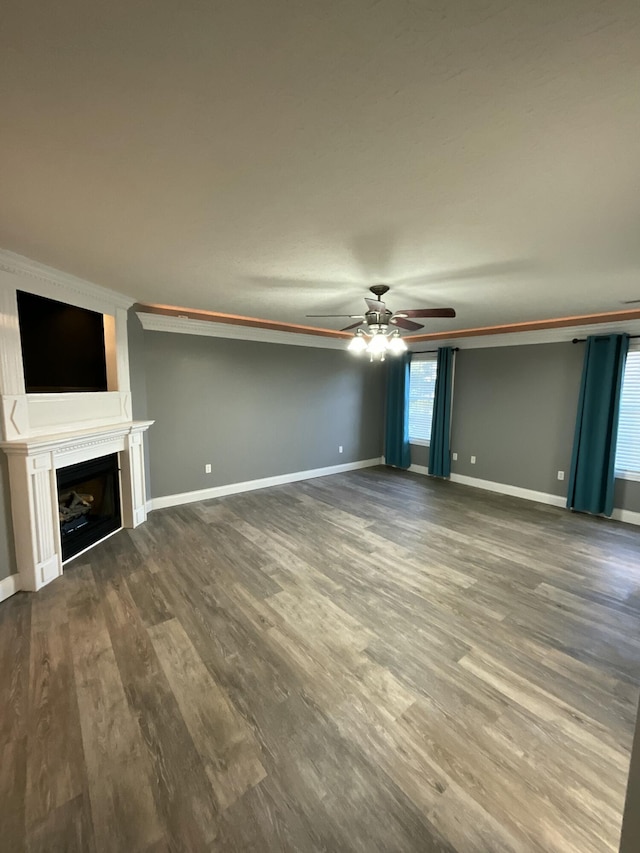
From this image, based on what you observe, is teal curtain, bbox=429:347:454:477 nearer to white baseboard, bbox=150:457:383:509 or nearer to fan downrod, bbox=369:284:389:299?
white baseboard, bbox=150:457:383:509

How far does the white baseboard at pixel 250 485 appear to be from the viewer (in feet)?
15.1

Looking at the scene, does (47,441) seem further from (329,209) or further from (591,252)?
(591,252)

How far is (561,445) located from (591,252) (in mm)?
3359

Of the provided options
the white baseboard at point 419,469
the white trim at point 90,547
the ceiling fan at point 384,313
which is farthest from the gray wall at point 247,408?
the ceiling fan at point 384,313

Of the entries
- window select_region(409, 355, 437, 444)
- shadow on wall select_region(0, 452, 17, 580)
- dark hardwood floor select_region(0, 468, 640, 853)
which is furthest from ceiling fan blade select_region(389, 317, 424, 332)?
shadow on wall select_region(0, 452, 17, 580)

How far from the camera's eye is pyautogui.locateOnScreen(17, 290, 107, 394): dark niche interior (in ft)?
9.09

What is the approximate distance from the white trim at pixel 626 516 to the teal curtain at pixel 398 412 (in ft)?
10.1

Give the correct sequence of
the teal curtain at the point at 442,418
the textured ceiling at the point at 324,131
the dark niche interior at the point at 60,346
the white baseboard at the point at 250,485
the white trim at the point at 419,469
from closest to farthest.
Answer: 1. the textured ceiling at the point at 324,131
2. the dark niche interior at the point at 60,346
3. the white baseboard at the point at 250,485
4. the teal curtain at the point at 442,418
5. the white trim at the point at 419,469

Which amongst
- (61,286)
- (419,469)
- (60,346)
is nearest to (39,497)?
(60,346)

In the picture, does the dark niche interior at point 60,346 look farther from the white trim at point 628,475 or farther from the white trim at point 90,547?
the white trim at point 628,475

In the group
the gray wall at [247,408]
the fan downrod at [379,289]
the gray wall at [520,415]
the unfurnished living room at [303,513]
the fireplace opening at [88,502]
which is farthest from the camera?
the gray wall at [520,415]

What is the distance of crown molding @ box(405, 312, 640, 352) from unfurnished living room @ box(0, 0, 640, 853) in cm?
9

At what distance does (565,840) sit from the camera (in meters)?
1.24

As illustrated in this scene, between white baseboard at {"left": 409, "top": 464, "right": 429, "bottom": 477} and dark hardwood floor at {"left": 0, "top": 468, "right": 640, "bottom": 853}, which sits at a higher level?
white baseboard at {"left": 409, "top": 464, "right": 429, "bottom": 477}
